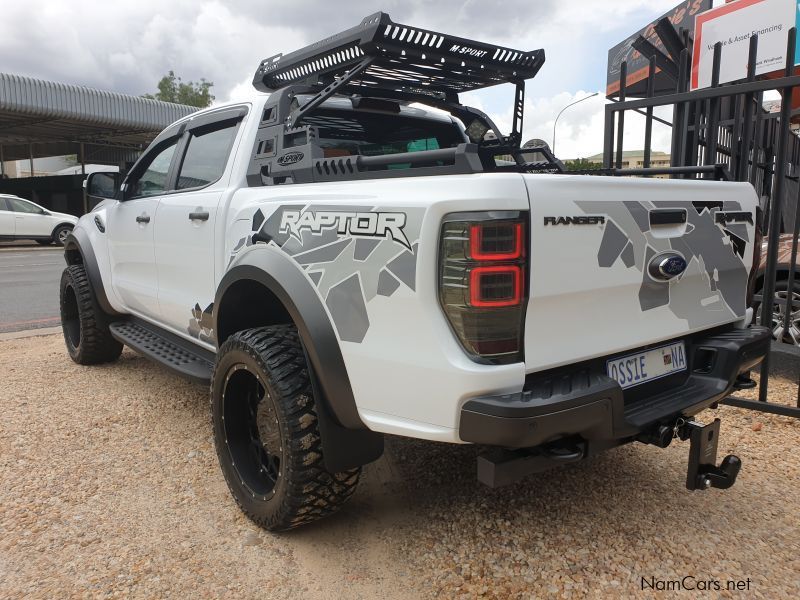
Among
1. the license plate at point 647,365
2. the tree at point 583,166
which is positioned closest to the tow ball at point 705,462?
the license plate at point 647,365

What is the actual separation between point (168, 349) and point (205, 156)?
1.17 m

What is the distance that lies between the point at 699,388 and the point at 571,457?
0.76 m

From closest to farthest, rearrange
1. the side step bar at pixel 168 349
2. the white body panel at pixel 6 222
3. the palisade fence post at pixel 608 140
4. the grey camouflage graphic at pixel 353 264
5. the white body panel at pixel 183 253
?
the grey camouflage graphic at pixel 353 264 → the white body panel at pixel 183 253 → the side step bar at pixel 168 349 → the palisade fence post at pixel 608 140 → the white body panel at pixel 6 222

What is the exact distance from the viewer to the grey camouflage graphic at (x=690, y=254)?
6.97ft

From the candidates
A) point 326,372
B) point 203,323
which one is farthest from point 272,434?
point 203,323

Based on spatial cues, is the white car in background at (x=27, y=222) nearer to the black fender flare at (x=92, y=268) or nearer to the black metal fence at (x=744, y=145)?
the black fender flare at (x=92, y=268)

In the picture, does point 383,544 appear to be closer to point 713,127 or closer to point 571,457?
point 571,457

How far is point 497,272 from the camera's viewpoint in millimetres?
1861

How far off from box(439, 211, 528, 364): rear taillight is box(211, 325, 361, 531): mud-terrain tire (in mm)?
778

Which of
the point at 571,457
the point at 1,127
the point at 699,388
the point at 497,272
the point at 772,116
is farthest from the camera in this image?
the point at 1,127

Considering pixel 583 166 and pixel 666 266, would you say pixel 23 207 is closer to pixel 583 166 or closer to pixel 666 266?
pixel 583 166

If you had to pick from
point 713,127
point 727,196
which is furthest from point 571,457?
point 713,127

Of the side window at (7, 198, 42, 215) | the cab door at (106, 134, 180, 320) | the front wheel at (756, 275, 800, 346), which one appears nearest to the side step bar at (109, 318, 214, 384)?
the cab door at (106, 134, 180, 320)

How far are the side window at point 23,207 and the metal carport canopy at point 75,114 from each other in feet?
9.97
